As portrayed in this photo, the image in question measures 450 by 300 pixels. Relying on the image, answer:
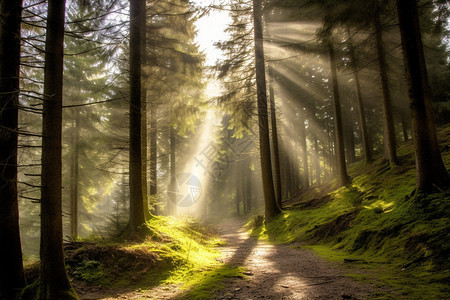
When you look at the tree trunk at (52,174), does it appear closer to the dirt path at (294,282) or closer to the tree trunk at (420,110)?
the dirt path at (294,282)

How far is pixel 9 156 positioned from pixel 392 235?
8.34 metres

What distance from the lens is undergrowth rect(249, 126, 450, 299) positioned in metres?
3.80

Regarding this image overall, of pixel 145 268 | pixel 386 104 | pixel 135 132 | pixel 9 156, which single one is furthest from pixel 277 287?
pixel 386 104

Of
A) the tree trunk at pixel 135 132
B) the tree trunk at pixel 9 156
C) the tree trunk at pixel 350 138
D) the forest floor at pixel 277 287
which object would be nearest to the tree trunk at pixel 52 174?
the forest floor at pixel 277 287

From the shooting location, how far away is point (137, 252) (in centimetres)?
557

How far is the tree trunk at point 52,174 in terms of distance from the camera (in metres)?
3.76

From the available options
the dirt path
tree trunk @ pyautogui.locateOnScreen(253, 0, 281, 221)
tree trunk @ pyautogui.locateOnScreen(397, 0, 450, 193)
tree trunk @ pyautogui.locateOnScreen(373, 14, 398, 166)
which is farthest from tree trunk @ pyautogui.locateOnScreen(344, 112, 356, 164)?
the dirt path

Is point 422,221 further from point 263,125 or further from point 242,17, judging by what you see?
point 242,17

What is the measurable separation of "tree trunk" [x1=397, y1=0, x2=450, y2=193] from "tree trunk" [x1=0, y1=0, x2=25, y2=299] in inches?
358

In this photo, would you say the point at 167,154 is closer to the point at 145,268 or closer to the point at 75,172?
the point at 145,268

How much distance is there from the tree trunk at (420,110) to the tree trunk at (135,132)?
A: 785 centimetres

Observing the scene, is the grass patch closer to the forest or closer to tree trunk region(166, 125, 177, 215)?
the forest

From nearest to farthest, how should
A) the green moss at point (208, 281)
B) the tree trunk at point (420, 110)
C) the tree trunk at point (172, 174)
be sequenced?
1. the green moss at point (208, 281)
2. the tree trunk at point (420, 110)
3. the tree trunk at point (172, 174)

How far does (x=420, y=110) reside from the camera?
621cm
